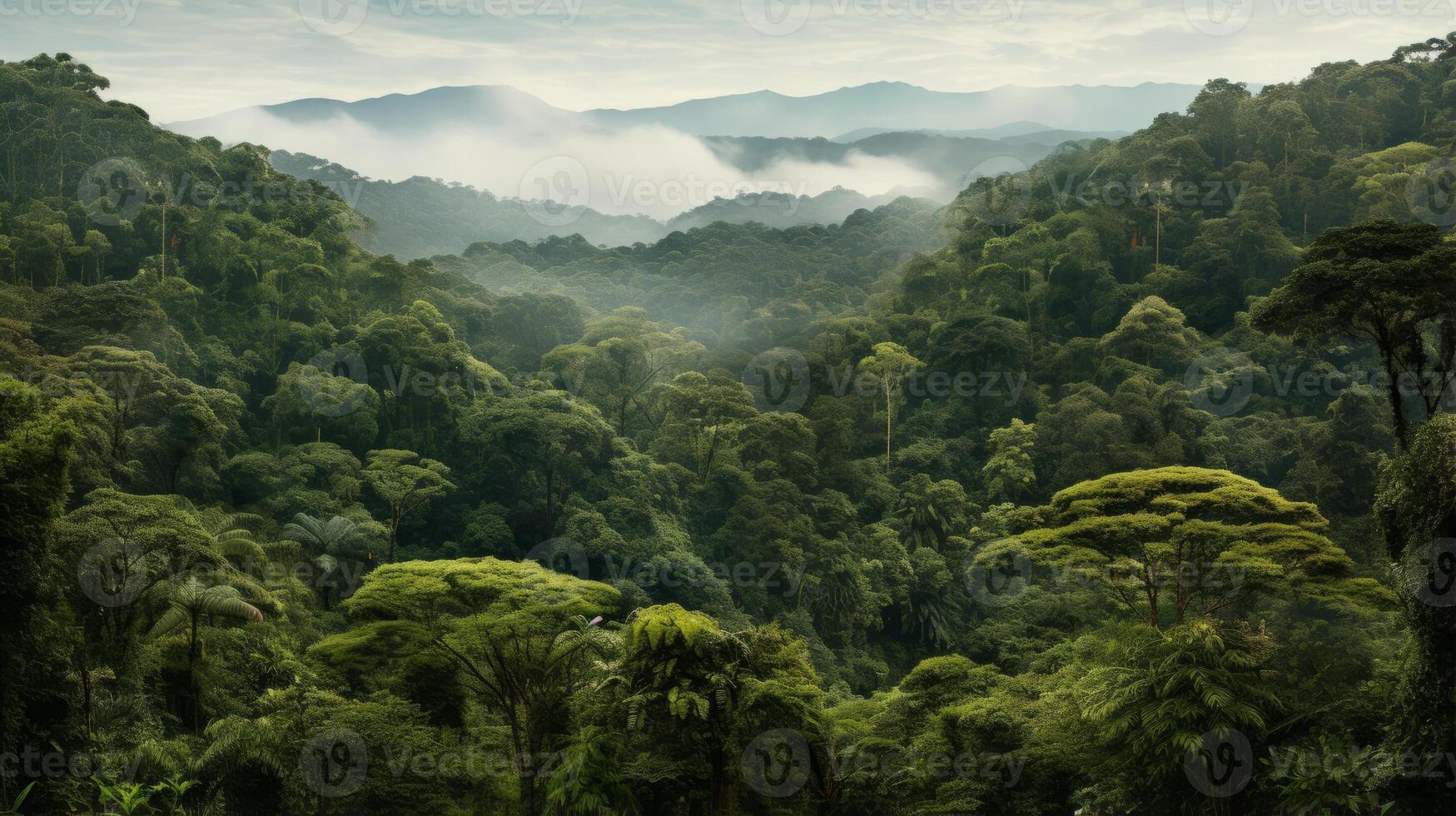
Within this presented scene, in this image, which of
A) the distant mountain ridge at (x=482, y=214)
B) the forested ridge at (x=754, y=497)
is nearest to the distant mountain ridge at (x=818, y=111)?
the distant mountain ridge at (x=482, y=214)

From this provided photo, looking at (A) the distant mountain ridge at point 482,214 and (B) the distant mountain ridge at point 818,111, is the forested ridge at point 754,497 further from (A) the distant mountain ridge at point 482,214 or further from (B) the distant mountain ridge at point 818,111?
(B) the distant mountain ridge at point 818,111

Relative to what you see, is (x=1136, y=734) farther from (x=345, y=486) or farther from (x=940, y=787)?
(x=345, y=486)

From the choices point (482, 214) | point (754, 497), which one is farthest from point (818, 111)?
point (754, 497)

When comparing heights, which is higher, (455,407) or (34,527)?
(34,527)

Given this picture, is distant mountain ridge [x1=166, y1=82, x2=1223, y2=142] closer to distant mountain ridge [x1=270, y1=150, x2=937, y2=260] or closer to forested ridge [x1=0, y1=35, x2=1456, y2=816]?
distant mountain ridge [x1=270, y1=150, x2=937, y2=260]

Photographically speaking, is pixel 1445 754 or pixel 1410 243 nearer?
pixel 1445 754

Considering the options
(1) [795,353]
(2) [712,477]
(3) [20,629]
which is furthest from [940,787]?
(1) [795,353]
